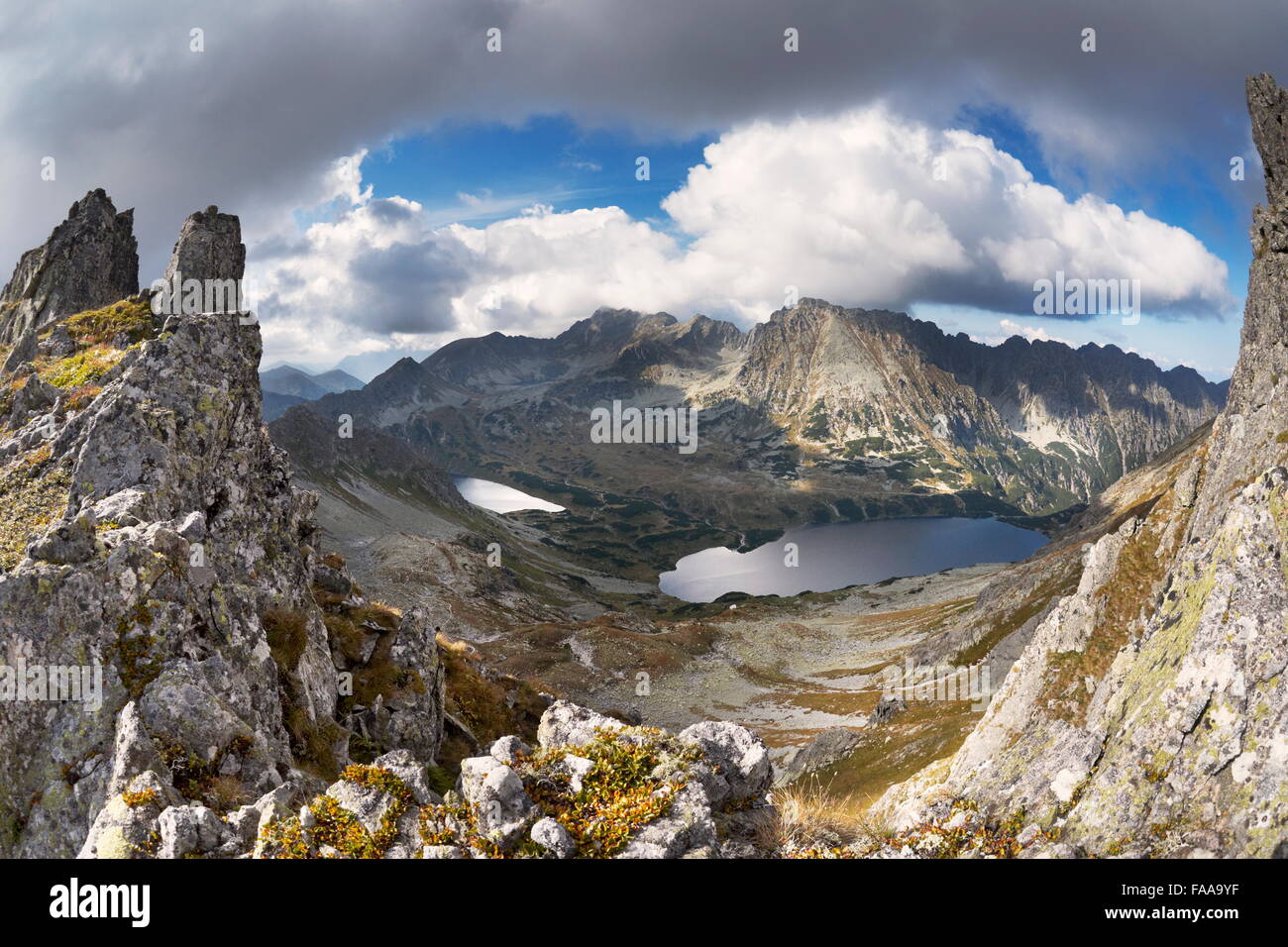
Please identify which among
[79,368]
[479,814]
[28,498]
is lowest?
[479,814]

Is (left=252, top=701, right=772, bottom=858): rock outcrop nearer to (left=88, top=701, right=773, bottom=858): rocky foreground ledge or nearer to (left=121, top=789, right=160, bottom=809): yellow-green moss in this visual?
(left=88, top=701, right=773, bottom=858): rocky foreground ledge

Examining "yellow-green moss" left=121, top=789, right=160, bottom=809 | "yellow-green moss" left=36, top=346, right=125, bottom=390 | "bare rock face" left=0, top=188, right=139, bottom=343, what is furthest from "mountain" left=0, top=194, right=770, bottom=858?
"bare rock face" left=0, top=188, right=139, bottom=343

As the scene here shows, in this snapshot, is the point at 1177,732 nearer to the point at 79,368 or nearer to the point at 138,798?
the point at 138,798

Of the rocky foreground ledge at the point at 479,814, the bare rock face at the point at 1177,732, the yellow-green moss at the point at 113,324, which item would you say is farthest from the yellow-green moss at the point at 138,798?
the yellow-green moss at the point at 113,324

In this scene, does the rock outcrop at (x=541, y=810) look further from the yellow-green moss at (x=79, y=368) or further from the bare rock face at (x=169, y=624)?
the yellow-green moss at (x=79, y=368)

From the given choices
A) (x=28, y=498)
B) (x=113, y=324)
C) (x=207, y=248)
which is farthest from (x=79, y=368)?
(x=207, y=248)
